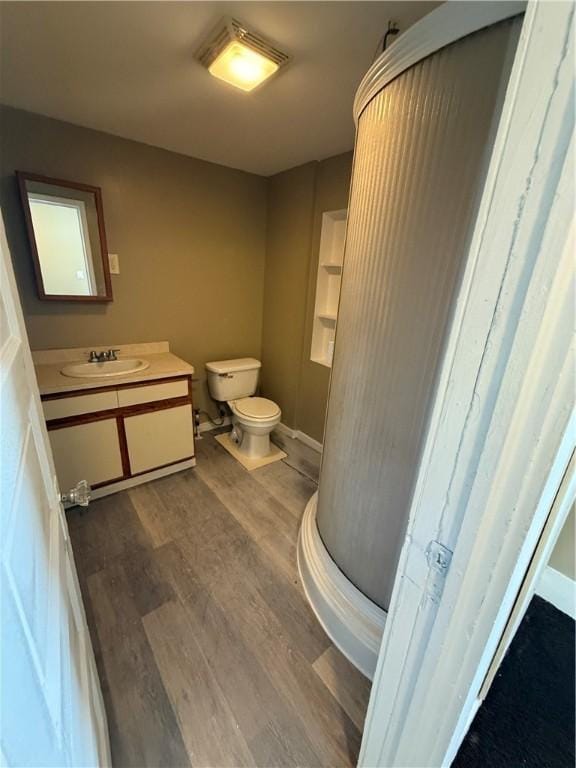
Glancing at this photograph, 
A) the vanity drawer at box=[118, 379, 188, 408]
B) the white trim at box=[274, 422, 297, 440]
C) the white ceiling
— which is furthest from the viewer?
the white trim at box=[274, 422, 297, 440]

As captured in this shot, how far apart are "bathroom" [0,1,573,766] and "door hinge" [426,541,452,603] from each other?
1cm

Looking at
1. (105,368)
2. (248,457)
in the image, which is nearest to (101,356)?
(105,368)

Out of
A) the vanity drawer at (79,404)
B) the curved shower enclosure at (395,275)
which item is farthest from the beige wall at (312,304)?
the vanity drawer at (79,404)

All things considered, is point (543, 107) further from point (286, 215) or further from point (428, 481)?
point (286, 215)

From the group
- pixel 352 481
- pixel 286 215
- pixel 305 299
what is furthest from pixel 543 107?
pixel 286 215

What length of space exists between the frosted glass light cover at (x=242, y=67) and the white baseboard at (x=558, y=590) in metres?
2.48

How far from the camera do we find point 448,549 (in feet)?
1.67

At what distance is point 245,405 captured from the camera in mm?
2488

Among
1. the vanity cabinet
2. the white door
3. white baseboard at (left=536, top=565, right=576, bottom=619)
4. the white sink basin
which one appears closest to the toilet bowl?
the vanity cabinet

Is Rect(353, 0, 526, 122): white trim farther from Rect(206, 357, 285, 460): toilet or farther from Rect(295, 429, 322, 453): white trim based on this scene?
Rect(295, 429, 322, 453): white trim

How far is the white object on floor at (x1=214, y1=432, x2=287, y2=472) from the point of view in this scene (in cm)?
241

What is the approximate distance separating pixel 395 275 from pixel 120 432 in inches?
70.9

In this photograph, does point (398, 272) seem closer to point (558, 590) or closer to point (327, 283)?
point (327, 283)

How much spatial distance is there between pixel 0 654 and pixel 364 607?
1151mm
